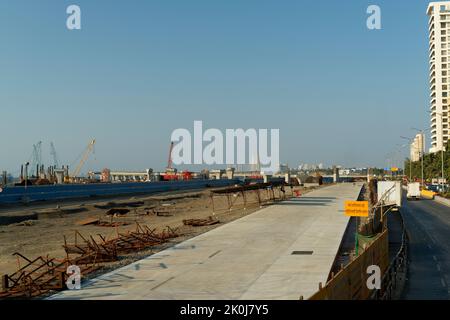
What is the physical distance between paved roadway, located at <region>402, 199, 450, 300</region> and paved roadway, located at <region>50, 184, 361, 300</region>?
14.4 ft

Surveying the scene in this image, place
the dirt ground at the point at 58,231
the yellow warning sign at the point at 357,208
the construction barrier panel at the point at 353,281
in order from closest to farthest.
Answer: the construction barrier panel at the point at 353,281 → the yellow warning sign at the point at 357,208 → the dirt ground at the point at 58,231

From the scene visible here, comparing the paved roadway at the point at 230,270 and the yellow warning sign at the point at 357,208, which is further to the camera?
the yellow warning sign at the point at 357,208

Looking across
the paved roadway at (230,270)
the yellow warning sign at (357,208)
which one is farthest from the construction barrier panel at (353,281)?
the yellow warning sign at (357,208)

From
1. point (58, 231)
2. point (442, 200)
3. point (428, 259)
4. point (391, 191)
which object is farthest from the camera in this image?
point (442, 200)

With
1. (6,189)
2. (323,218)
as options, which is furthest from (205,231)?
(6,189)

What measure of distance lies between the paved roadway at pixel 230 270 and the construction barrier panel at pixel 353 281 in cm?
172

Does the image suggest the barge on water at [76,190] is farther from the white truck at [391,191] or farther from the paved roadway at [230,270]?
the white truck at [391,191]

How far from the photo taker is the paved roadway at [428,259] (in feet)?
78.6

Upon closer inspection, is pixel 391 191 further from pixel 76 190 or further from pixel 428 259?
pixel 76 190

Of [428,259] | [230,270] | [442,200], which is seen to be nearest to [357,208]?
[230,270]

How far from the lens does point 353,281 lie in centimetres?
1584

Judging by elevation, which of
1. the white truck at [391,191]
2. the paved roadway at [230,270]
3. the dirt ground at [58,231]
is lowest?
the dirt ground at [58,231]

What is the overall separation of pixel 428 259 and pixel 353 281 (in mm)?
20929

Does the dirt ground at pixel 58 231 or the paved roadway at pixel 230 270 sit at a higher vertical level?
the paved roadway at pixel 230 270
